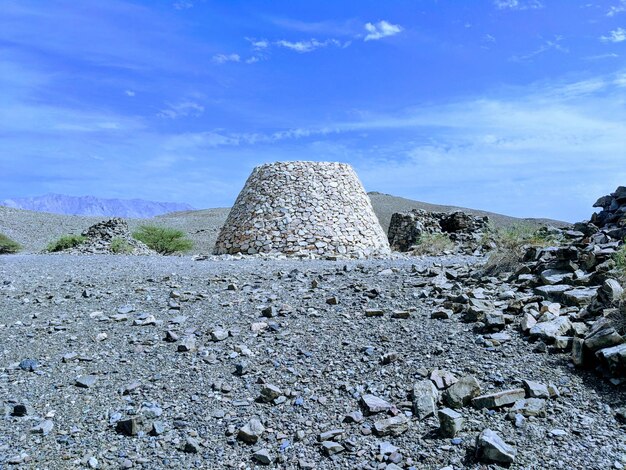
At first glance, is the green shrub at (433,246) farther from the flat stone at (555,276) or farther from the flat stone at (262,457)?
the flat stone at (262,457)

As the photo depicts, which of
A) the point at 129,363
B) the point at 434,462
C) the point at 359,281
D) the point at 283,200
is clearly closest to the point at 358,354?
the point at 434,462

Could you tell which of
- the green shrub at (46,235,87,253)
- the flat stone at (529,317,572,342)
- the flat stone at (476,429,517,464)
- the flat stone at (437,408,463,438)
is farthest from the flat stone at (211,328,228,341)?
the green shrub at (46,235,87,253)

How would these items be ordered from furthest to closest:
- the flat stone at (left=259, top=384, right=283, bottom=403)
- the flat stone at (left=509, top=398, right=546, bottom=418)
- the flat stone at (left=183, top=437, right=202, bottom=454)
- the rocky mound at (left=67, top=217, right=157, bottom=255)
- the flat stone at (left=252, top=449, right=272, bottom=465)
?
the rocky mound at (left=67, top=217, right=157, bottom=255), the flat stone at (left=259, top=384, right=283, bottom=403), the flat stone at (left=509, top=398, right=546, bottom=418), the flat stone at (left=183, top=437, right=202, bottom=454), the flat stone at (left=252, top=449, right=272, bottom=465)

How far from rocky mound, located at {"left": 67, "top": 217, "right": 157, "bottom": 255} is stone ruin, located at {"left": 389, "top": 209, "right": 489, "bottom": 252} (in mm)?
9213

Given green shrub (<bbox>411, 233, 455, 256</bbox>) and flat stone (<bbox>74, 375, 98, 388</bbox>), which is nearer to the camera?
flat stone (<bbox>74, 375, 98, 388</bbox>)

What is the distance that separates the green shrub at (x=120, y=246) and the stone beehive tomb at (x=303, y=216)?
524 centimetres

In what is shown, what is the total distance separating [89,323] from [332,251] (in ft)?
25.5

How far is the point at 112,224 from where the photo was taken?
20250 mm

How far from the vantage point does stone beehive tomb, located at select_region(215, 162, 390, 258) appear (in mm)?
13023

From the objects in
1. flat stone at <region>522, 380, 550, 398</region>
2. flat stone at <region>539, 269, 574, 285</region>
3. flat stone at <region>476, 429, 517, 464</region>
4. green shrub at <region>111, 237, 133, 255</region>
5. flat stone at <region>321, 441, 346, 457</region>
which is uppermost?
green shrub at <region>111, 237, 133, 255</region>

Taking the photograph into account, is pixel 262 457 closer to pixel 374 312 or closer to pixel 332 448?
pixel 332 448

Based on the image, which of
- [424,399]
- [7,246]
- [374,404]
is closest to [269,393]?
[374,404]

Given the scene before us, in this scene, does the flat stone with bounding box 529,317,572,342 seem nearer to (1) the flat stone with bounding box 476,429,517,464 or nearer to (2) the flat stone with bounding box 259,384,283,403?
(1) the flat stone with bounding box 476,429,517,464

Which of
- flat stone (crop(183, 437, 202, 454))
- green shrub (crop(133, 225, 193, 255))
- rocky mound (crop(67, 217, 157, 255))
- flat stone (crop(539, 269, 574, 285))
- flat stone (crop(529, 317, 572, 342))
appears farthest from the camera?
green shrub (crop(133, 225, 193, 255))
